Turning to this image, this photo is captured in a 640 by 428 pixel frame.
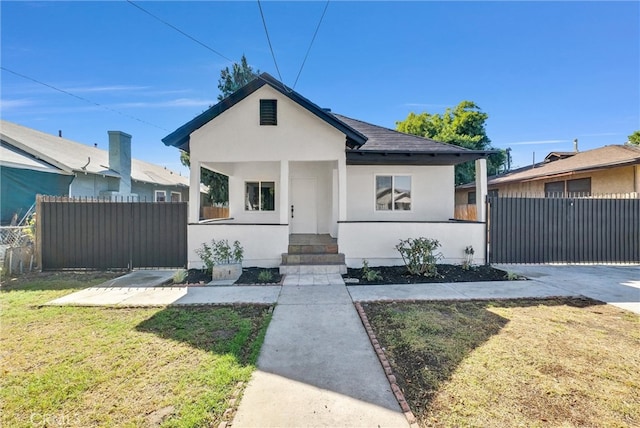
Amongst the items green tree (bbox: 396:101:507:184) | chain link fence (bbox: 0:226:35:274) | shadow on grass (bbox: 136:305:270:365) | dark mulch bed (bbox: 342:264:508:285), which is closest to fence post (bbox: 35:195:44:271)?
chain link fence (bbox: 0:226:35:274)

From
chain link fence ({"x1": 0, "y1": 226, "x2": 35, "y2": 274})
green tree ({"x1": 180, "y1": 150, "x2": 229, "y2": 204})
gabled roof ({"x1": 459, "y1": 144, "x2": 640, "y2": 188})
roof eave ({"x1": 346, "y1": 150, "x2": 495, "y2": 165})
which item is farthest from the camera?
green tree ({"x1": 180, "y1": 150, "x2": 229, "y2": 204})

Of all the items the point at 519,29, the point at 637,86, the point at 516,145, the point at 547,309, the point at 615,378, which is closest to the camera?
the point at 615,378

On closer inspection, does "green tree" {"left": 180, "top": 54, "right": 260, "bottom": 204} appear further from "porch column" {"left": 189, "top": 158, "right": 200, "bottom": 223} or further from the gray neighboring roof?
"porch column" {"left": 189, "top": 158, "right": 200, "bottom": 223}

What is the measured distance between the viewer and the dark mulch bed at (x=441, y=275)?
7.43 metres

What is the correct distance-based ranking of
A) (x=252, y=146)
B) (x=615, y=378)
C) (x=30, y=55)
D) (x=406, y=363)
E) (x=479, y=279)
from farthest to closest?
(x=30, y=55)
(x=252, y=146)
(x=479, y=279)
(x=406, y=363)
(x=615, y=378)

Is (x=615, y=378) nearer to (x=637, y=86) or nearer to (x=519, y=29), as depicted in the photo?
(x=519, y=29)

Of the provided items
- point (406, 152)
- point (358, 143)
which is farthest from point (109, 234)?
point (406, 152)

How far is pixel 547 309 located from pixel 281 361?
5.21 metres

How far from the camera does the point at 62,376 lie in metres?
→ 3.13

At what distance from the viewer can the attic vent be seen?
8.83m

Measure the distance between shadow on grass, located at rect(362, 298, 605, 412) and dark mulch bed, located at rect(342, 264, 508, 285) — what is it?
1643 millimetres

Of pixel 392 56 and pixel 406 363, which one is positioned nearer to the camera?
pixel 406 363

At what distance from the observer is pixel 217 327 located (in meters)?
4.49

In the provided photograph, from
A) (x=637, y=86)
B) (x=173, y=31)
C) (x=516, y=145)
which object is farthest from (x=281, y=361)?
(x=516, y=145)
